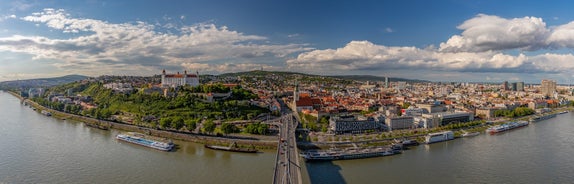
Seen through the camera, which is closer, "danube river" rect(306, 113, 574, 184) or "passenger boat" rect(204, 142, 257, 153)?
"danube river" rect(306, 113, 574, 184)

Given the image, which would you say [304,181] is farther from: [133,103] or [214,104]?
[133,103]

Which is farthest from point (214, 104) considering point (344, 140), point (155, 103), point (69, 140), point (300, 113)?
point (344, 140)

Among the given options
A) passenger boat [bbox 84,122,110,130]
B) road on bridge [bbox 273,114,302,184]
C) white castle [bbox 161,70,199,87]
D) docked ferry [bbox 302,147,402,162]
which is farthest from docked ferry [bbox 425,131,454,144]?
white castle [bbox 161,70,199,87]

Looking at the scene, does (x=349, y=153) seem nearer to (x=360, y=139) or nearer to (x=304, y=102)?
(x=360, y=139)

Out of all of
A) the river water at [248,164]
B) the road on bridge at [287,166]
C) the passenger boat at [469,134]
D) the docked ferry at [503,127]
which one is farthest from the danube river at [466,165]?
the docked ferry at [503,127]

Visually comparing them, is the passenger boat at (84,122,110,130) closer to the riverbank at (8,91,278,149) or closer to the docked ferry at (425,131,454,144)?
the riverbank at (8,91,278,149)

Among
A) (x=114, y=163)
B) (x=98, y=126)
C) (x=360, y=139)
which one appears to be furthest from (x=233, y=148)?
(x=98, y=126)
